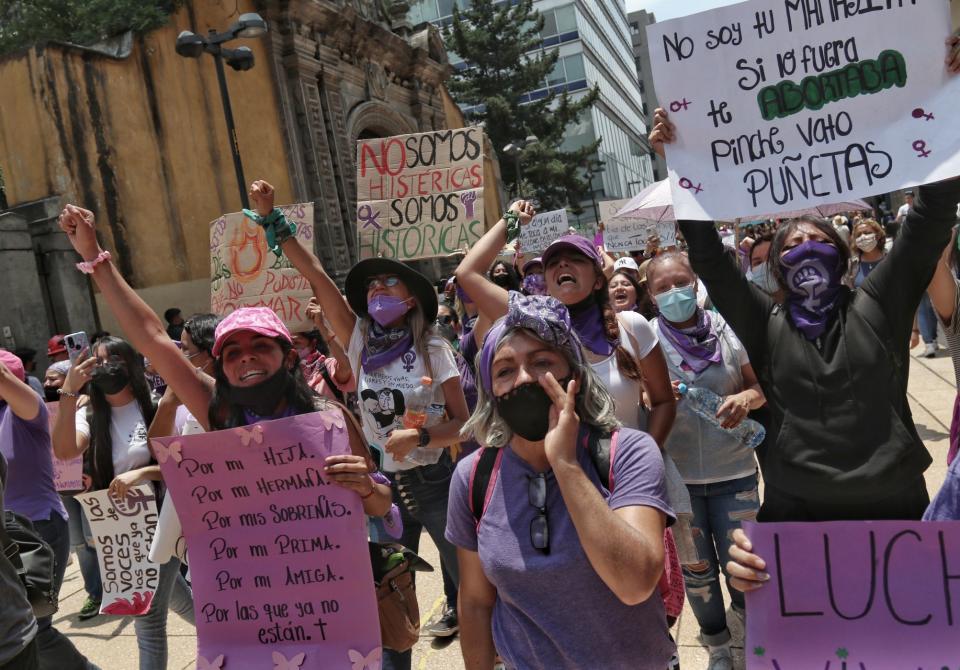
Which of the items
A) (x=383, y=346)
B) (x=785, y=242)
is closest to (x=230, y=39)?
(x=383, y=346)

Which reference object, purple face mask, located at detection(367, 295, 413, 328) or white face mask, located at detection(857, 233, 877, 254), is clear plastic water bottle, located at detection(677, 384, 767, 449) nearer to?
purple face mask, located at detection(367, 295, 413, 328)

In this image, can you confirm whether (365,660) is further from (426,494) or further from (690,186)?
(690,186)

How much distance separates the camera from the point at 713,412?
3.27m

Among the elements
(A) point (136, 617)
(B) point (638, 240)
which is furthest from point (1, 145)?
(A) point (136, 617)

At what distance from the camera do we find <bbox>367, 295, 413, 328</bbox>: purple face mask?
350 centimetres

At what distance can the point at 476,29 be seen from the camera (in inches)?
1526

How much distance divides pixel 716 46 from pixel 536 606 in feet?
6.02

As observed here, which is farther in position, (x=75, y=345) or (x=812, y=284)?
(x=75, y=345)

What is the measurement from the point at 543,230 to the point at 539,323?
852 cm

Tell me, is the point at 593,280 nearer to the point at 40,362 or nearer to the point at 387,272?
the point at 387,272

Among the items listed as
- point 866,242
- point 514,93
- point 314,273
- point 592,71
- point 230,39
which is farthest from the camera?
point 592,71

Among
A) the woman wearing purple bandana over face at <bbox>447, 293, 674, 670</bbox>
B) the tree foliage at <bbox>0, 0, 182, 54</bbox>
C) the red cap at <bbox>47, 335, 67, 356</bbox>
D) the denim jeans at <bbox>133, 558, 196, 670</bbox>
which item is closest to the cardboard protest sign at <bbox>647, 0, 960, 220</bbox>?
the woman wearing purple bandana over face at <bbox>447, 293, 674, 670</bbox>

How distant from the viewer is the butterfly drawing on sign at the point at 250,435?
95.7 inches

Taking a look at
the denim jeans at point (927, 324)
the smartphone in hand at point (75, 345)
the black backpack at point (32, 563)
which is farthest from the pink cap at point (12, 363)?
the denim jeans at point (927, 324)
